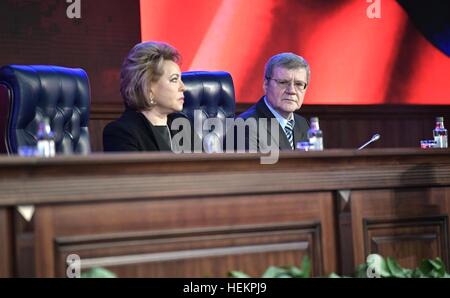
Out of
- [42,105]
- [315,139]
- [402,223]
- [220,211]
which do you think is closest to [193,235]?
[220,211]

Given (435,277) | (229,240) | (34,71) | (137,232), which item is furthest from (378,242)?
(34,71)

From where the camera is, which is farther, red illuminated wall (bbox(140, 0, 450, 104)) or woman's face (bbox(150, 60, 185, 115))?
red illuminated wall (bbox(140, 0, 450, 104))

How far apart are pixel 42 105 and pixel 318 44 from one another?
6.71 ft

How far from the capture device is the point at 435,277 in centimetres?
211

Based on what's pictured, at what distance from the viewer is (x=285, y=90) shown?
3.41 m

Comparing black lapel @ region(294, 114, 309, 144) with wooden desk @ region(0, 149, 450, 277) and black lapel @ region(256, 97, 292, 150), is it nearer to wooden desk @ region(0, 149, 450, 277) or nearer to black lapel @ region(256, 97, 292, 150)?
black lapel @ region(256, 97, 292, 150)

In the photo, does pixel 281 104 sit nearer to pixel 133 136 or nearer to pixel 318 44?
pixel 133 136

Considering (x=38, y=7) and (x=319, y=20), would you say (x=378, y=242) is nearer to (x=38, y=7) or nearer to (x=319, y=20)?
(x=38, y=7)

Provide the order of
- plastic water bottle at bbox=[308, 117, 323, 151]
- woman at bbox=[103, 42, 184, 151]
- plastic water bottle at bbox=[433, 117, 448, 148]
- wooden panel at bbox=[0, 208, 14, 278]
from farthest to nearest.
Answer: plastic water bottle at bbox=[433, 117, 448, 148] → woman at bbox=[103, 42, 184, 151] → plastic water bottle at bbox=[308, 117, 323, 151] → wooden panel at bbox=[0, 208, 14, 278]

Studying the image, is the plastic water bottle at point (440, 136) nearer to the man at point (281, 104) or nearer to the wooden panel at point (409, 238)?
the man at point (281, 104)

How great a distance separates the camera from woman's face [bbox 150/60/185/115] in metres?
3.08

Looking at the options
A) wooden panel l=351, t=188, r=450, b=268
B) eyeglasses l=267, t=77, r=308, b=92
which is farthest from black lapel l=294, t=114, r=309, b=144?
wooden panel l=351, t=188, r=450, b=268

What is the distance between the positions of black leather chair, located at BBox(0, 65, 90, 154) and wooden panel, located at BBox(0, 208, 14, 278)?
41.7 inches

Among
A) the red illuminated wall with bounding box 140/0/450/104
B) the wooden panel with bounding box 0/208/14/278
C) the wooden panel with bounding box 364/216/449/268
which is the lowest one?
the wooden panel with bounding box 364/216/449/268
